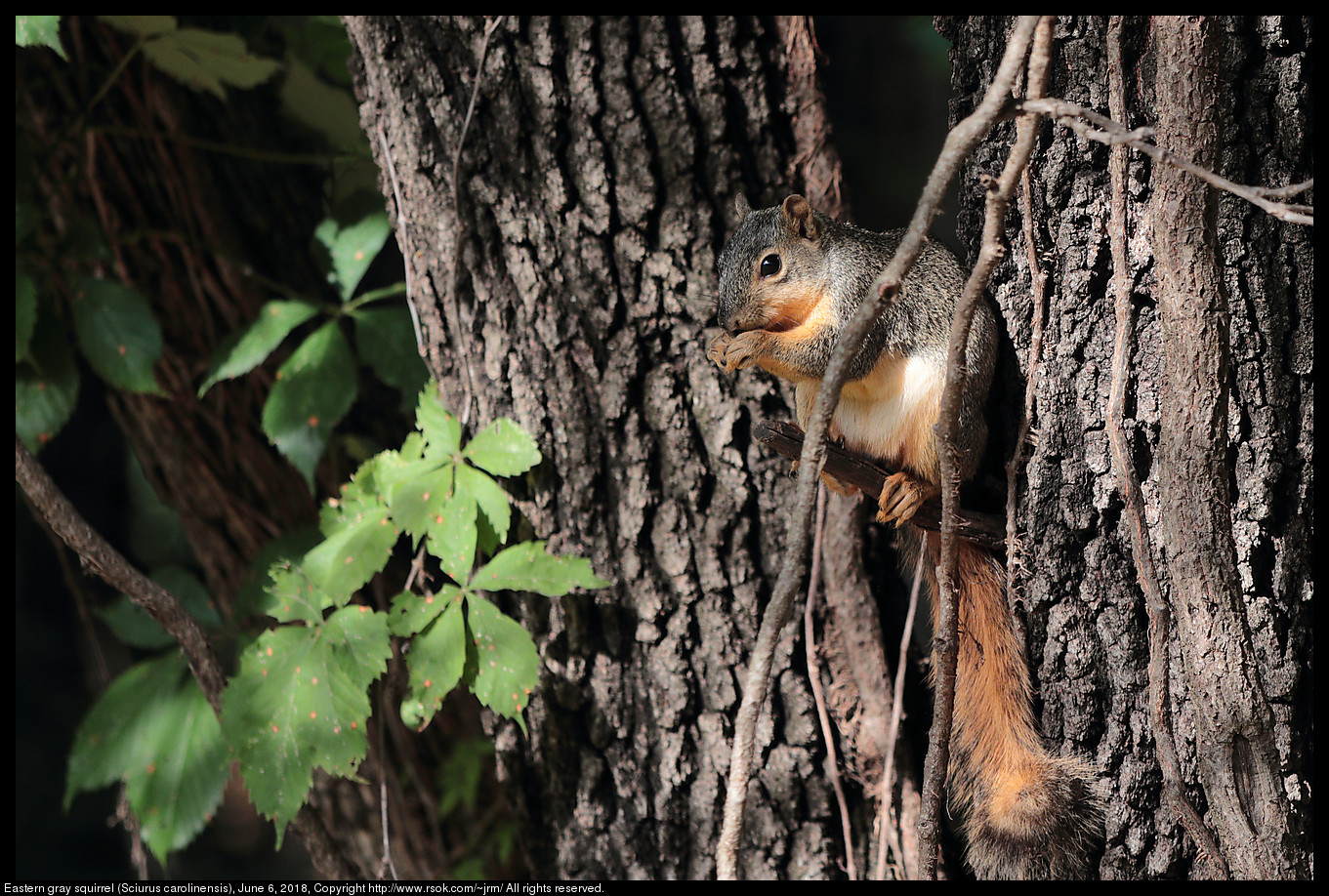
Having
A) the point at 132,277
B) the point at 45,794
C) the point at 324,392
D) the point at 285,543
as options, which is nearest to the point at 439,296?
the point at 324,392

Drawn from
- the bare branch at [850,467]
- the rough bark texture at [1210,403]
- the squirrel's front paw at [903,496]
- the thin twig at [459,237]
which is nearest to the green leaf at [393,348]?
the thin twig at [459,237]

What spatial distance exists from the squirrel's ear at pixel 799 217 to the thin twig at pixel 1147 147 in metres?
0.31

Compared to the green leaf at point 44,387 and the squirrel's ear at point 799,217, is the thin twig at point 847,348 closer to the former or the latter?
the squirrel's ear at point 799,217

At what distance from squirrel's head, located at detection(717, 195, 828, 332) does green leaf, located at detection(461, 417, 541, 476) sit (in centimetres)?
29

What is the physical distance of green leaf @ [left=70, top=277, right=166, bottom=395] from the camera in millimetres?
1359

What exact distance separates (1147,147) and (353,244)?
117 centimetres

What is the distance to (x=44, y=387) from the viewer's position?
1.44 m

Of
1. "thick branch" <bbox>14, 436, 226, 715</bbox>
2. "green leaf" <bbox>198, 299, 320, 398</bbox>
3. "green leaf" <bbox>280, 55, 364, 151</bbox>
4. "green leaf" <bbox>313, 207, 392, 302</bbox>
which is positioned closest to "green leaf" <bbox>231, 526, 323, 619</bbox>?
"thick branch" <bbox>14, 436, 226, 715</bbox>

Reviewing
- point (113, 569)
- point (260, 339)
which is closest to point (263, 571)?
point (113, 569)

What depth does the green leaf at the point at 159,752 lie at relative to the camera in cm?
132

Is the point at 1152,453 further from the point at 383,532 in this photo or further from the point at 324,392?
the point at 324,392

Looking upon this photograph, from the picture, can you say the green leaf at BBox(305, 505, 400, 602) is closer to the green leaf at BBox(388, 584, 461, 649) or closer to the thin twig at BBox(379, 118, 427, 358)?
the green leaf at BBox(388, 584, 461, 649)

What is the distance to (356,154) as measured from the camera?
1.55 meters

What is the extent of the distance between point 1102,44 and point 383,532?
96 centimetres
